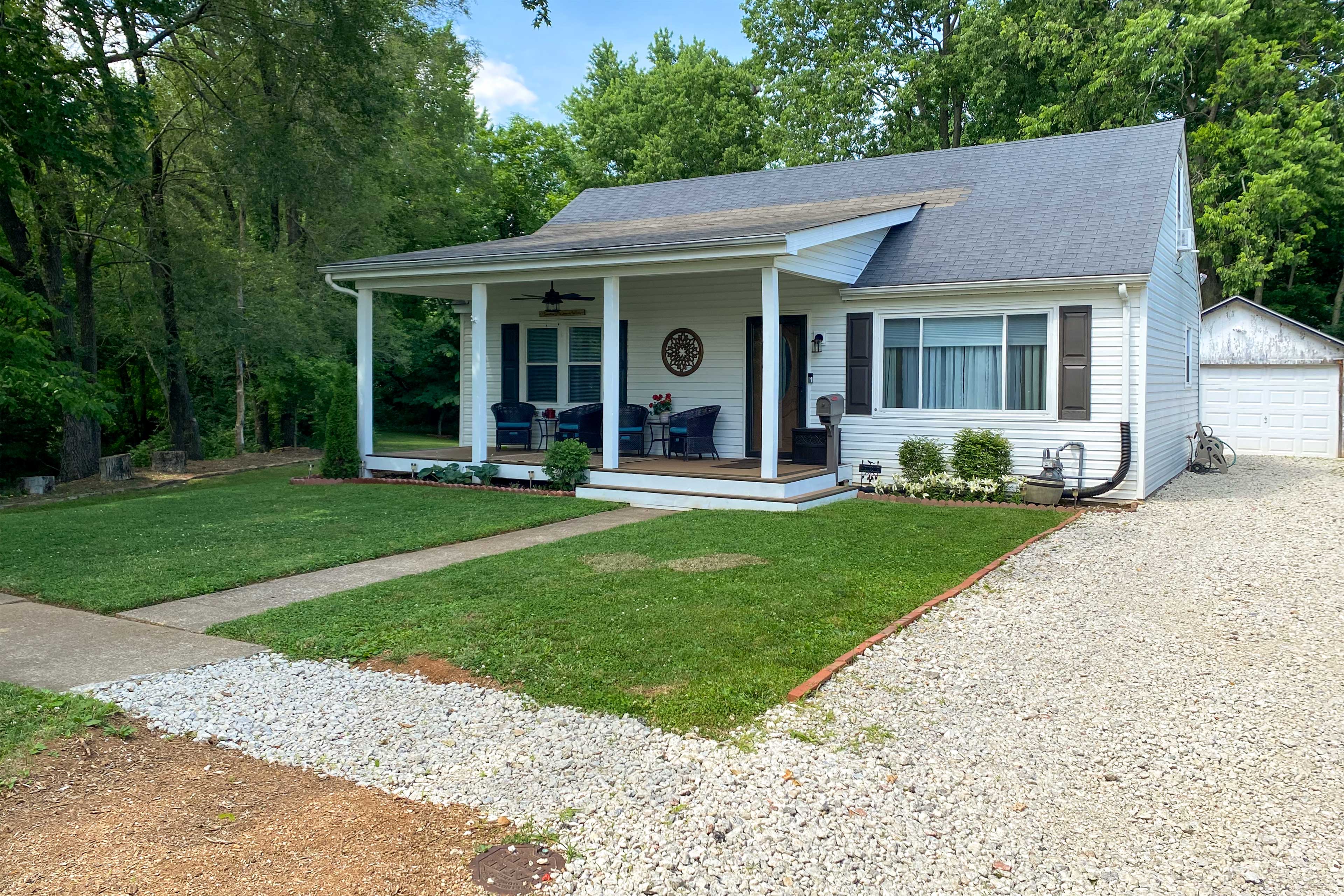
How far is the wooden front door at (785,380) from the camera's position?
12.9 m

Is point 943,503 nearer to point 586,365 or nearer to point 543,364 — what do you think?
point 586,365

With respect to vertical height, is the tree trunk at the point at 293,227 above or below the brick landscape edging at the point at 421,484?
above

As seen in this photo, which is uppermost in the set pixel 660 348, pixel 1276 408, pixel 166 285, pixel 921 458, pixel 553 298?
pixel 166 285

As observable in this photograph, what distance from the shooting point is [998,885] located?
2.86m

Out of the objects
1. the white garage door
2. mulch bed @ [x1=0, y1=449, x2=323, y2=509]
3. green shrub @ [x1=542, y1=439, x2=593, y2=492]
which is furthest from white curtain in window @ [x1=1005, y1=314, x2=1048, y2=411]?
mulch bed @ [x1=0, y1=449, x2=323, y2=509]

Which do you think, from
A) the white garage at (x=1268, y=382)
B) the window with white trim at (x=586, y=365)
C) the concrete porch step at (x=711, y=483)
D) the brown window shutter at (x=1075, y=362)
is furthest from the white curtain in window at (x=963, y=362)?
the white garage at (x=1268, y=382)

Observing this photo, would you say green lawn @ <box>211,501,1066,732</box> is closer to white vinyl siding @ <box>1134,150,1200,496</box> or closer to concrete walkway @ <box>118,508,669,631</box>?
concrete walkway @ <box>118,508,669,631</box>

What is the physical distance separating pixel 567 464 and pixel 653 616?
633 cm

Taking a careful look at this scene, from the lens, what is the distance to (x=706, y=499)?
10.9 meters

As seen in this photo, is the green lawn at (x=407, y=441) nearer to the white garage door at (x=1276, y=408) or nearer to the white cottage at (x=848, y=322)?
the white cottage at (x=848, y=322)

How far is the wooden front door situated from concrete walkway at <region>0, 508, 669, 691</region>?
6.10 meters

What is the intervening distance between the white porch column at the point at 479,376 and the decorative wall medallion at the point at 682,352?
2.87 m

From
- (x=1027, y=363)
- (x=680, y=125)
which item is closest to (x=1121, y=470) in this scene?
(x=1027, y=363)

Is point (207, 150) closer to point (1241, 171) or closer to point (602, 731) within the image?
point (602, 731)
